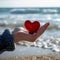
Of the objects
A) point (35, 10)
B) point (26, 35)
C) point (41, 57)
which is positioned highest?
point (26, 35)

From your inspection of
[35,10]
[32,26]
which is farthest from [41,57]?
[35,10]

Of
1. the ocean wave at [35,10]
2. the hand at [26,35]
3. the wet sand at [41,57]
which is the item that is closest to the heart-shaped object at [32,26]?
the hand at [26,35]

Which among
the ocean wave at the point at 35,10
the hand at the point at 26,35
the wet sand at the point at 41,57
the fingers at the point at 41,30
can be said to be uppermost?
the fingers at the point at 41,30

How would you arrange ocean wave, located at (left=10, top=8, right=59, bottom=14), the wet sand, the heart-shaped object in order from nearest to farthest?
the heart-shaped object
the wet sand
ocean wave, located at (left=10, top=8, right=59, bottom=14)

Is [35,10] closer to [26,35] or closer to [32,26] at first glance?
[32,26]

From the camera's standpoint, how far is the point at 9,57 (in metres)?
3.31

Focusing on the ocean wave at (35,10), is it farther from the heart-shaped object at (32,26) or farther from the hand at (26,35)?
the hand at (26,35)

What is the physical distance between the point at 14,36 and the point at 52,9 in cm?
817

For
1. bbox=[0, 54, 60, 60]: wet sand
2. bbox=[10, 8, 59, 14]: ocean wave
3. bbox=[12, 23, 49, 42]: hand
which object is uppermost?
bbox=[12, 23, 49, 42]: hand

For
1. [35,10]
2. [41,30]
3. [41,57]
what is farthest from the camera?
[35,10]

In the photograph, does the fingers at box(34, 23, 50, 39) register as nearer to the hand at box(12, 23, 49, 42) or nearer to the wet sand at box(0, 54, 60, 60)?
the hand at box(12, 23, 49, 42)

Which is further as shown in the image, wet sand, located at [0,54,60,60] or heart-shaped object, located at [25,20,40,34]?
wet sand, located at [0,54,60,60]

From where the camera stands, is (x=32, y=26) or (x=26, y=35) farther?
(x=32, y=26)

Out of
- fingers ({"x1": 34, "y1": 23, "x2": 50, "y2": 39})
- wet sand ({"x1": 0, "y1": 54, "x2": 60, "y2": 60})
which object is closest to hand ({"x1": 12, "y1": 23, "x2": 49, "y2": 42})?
fingers ({"x1": 34, "y1": 23, "x2": 50, "y2": 39})
